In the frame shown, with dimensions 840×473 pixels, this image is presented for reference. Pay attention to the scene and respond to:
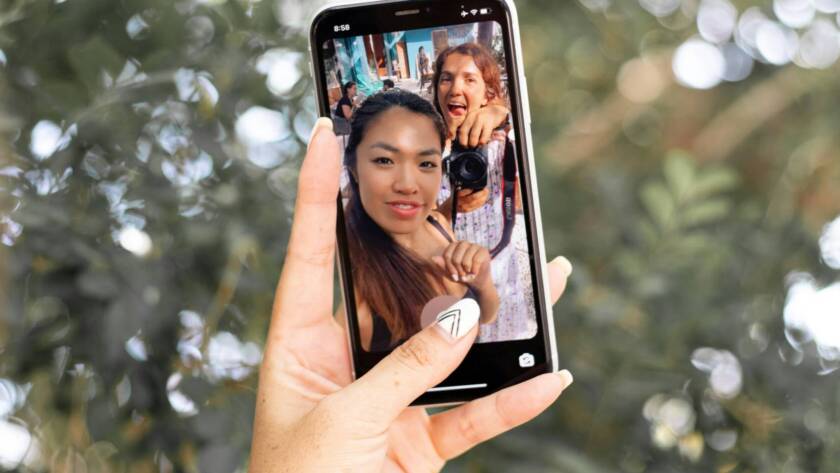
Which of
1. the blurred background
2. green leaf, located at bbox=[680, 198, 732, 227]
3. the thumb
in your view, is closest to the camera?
the thumb

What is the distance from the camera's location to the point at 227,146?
45.5 inches

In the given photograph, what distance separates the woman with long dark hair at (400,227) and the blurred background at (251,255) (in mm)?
194

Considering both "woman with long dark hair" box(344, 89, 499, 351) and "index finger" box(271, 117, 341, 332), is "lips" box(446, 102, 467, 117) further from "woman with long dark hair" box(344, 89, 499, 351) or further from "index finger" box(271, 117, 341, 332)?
"index finger" box(271, 117, 341, 332)

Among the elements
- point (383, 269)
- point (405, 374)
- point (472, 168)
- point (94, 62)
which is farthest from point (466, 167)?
point (94, 62)

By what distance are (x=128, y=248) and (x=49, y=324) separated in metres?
0.14

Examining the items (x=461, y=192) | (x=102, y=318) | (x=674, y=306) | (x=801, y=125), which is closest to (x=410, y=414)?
(x=461, y=192)

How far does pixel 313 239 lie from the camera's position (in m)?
0.95

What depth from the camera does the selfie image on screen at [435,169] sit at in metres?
0.97

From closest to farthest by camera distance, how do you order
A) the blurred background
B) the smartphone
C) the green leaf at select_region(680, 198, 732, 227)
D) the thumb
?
the thumb → the smartphone → the blurred background → the green leaf at select_region(680, 198, 732, 227)

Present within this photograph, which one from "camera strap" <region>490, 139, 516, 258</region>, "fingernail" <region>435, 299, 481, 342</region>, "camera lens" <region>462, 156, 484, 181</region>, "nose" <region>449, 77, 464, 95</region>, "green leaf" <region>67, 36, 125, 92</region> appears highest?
"green leaf" <region>67, 36, 125, 92</region>

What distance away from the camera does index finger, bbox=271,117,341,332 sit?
91 cm

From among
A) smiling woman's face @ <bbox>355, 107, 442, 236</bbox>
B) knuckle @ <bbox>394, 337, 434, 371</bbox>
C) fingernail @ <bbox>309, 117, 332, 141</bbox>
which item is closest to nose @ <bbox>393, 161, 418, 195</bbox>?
smiling woman's face @ <bbox>355, 107, 442, 236</bbox>

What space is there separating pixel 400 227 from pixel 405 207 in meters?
0.02

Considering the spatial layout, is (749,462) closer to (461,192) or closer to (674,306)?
(674,306)
